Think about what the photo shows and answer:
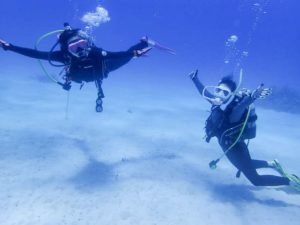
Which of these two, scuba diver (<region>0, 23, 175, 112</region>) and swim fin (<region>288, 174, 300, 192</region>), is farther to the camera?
swim fin (<region>288, 174, 300, 192</region>)

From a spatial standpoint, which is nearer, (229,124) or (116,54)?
(116,54)

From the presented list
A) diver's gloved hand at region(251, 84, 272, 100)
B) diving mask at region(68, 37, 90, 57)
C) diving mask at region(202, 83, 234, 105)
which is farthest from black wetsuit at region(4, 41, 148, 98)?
diver's gloved hand at region(251, 84, 272, 100)

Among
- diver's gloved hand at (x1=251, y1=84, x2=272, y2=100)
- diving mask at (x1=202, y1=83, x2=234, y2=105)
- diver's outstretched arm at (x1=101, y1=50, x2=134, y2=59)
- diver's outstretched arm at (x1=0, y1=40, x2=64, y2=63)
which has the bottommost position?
diving mask at (x1=202, y1=83, x2=234, y2=105)

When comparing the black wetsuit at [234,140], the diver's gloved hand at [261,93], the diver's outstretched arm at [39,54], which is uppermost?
the diver's outstretched arm at [39,54]

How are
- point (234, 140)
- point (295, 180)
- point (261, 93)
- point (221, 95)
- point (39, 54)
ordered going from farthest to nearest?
point (295, 180) < point (234, 140) < point (39, 54) < point (221, 95) < point (261, 93)

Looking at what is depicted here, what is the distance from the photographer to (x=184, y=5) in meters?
147

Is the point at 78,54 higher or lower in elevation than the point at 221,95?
higher

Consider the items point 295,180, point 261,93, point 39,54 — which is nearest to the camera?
point 261,93

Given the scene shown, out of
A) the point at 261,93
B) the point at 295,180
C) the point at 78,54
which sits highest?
the point at 78,54

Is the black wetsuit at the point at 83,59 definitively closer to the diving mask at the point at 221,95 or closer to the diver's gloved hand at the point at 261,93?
the diving mask at the point at 221,95

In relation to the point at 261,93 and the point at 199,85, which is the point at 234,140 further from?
the point at 199,85

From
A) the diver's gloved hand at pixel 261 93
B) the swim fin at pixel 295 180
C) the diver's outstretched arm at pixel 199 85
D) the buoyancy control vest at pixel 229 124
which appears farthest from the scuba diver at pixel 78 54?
the swim fin at pixel 295 180

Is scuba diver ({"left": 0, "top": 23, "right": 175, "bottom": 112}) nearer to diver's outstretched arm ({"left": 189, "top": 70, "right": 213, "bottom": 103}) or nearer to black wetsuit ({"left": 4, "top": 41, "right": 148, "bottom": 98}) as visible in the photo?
black wetsuit ({"left": 4, "top": 41, "right": 148, "bottom": 98})

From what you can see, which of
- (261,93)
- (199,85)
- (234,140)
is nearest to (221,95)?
(261,93)
